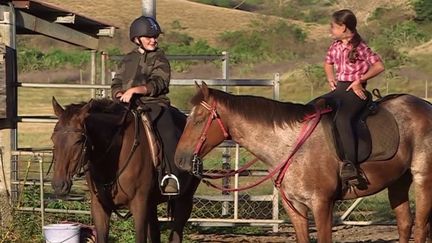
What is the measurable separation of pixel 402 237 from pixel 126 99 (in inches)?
112

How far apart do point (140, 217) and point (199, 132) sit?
1.03 m

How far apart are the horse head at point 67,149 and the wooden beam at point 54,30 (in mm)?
3921

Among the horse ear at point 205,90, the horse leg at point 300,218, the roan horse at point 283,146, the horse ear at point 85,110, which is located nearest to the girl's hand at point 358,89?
the roan horse at point 283,146

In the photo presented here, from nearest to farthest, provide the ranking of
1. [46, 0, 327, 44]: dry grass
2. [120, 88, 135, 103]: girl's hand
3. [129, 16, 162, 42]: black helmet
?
[120, 88, 135, 103]: girl's hand, [129, 16, 162, 42]: black helmet, [46, 0, 327, 44]: dry grass

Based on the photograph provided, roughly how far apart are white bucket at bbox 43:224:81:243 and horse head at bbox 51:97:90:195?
1.47m

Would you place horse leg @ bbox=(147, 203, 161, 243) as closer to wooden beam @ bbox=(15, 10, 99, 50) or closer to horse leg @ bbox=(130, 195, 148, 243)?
horse leg @ bbox=(130, 195, 148, 243)

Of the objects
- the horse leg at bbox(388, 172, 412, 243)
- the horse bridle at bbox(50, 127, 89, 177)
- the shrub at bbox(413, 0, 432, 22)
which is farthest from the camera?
the shrub at bbox(413, 0, 432, 22)

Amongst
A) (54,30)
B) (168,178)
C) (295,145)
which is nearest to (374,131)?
(295,145)

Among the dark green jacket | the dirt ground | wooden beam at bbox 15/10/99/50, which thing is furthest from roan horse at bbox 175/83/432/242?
wooden beam at bbox 15/10/99/50

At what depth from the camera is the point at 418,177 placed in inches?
306

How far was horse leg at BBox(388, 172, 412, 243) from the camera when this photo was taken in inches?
316

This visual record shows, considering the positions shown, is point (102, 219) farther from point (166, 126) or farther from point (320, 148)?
point (320, 148)

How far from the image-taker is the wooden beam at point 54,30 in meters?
10.3

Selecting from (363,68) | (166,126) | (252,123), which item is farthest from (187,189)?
(363,68)
